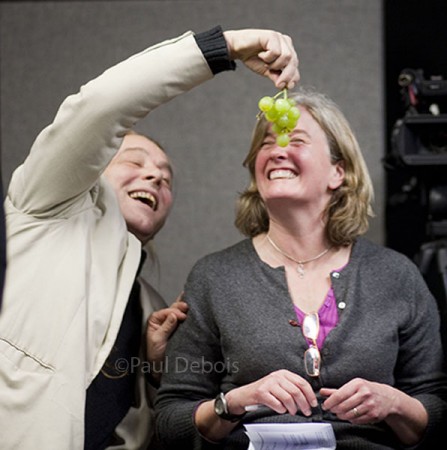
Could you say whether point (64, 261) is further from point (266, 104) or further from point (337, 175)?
point (337, 175)

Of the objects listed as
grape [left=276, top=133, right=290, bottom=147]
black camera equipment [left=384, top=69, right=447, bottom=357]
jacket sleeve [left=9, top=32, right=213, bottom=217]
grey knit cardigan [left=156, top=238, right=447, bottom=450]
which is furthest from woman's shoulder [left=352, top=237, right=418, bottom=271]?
jacket sleeve [left=9, top=32, right=213, bottom=217]

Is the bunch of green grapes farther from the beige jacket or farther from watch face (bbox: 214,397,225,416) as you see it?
watch face (bbox: 214,397,225,416)

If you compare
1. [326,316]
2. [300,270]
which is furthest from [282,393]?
[300,270]

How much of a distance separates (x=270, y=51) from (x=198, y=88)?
3.63 ft

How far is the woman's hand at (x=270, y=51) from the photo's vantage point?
1601 mm

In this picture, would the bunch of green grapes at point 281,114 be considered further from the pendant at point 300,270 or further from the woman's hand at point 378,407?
the woman's hand at point 378,407

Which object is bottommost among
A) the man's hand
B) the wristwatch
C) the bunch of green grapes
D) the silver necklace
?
the wristwatch

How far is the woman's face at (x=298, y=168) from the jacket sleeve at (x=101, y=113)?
0.34 metres

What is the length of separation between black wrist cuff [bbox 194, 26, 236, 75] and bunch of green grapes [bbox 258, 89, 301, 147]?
4.0 inches

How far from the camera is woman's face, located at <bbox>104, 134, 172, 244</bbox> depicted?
1.98m

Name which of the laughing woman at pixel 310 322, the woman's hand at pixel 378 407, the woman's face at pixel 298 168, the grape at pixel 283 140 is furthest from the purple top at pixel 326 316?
the grape at pixel 283 140

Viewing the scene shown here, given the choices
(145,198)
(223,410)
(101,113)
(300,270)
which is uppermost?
(101,113)

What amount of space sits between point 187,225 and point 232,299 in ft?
2.92

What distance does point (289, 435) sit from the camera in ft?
5.04
